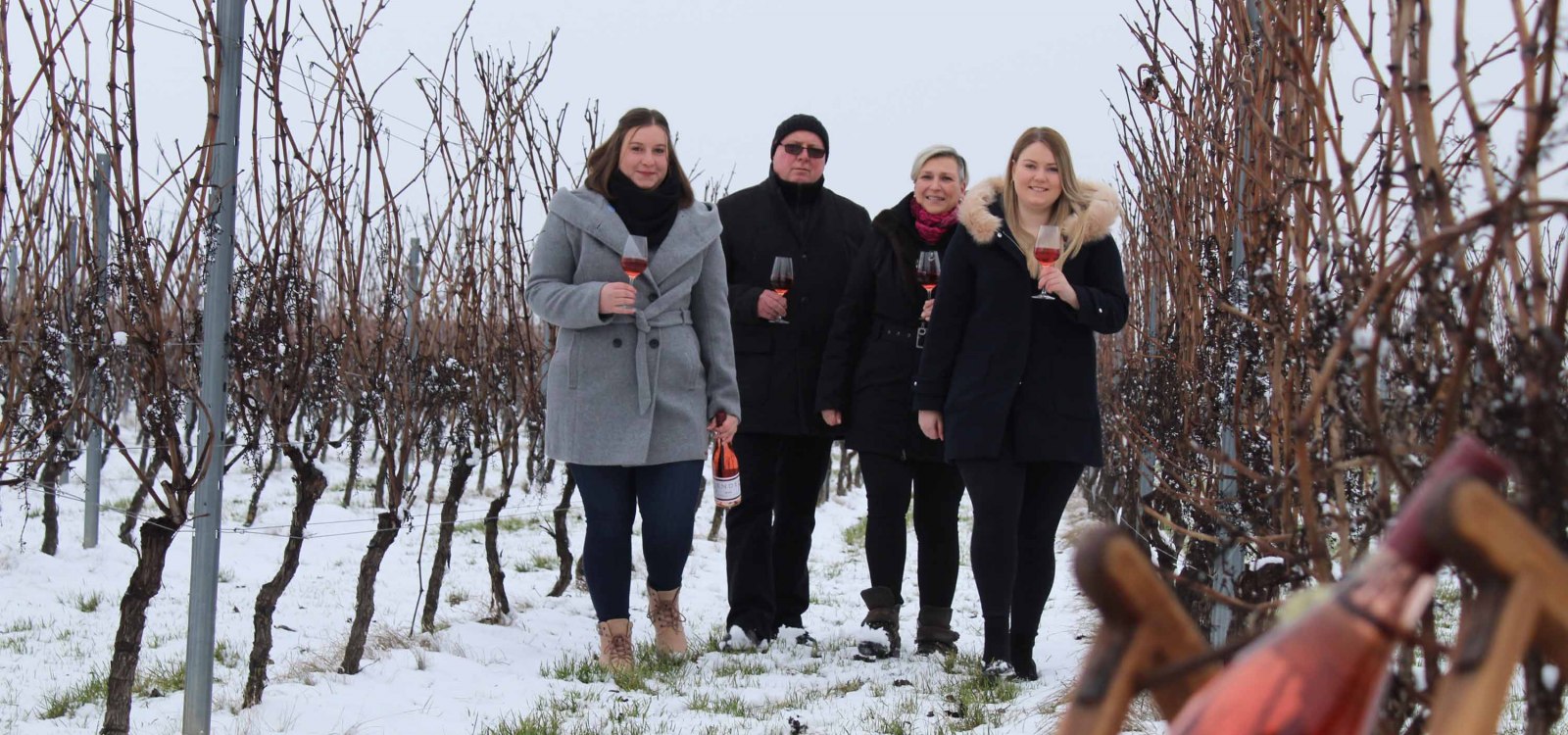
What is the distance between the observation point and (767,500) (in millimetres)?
4746

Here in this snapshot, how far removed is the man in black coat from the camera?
15.4 ft

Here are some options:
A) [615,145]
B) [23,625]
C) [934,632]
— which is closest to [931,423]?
[934,632]

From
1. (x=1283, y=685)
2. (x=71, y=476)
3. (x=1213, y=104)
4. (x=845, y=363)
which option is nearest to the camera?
(x=1283, y=685)

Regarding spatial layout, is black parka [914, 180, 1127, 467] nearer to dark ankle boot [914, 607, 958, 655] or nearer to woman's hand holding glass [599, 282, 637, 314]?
dark ankle boot [914, 607, 958, 655]

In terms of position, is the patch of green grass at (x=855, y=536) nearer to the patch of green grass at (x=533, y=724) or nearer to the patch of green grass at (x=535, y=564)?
the patch of green grass at (x=535, y=564)

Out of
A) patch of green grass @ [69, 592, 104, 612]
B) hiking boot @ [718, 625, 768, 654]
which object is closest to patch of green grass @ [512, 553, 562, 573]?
patch of green grass @ [69, 592, 104, 612]

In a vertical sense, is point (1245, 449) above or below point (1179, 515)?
above

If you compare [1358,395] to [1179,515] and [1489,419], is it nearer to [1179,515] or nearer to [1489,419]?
[1489,419]

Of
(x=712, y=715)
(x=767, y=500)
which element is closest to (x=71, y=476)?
(x=767, y=500)

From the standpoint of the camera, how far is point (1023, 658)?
416cm

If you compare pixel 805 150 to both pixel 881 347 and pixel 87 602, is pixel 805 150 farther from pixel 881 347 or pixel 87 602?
pixel 87 602

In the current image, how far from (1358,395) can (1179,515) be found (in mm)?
2678

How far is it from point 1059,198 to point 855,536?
5609mm

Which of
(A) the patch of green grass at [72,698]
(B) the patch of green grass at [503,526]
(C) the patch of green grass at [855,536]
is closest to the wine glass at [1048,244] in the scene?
(A) the patch of green grass at [72,698]
